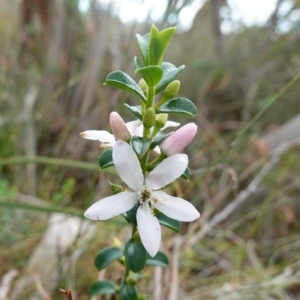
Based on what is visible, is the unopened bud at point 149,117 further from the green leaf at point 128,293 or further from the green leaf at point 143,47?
the green leaf at point 128,293

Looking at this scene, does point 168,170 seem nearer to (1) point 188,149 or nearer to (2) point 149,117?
(2) point 149,117

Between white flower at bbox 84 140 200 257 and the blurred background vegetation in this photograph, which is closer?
white flower at bbox 84 140 200 257

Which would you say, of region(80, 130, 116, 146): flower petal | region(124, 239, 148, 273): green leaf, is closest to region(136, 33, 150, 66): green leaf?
region(80, 130, 116, 146): flower petal

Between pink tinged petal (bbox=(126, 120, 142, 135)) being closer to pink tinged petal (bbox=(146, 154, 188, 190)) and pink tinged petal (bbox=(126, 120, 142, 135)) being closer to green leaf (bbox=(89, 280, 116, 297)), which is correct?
pink tinged petal (bbox=(146, 154, 188, 190))

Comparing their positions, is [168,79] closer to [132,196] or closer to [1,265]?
[132,196]

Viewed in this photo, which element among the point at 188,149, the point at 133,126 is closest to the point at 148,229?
the point at 133,126

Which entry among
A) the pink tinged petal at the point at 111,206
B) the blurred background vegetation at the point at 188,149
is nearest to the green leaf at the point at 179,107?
the pink tinged petal at the point at 111,206
